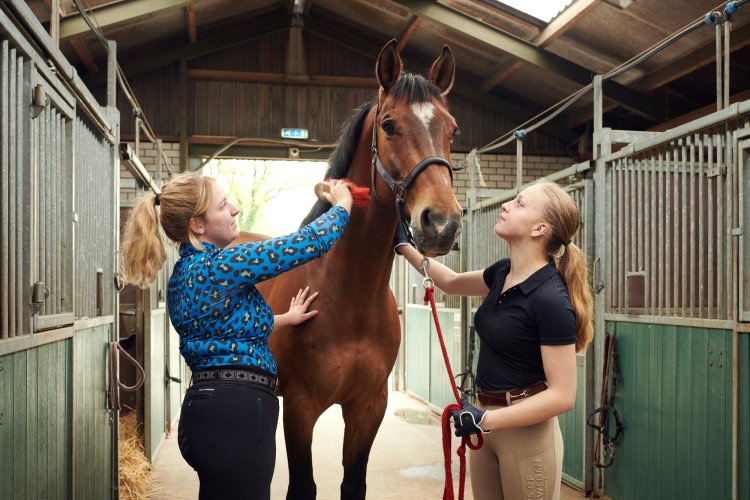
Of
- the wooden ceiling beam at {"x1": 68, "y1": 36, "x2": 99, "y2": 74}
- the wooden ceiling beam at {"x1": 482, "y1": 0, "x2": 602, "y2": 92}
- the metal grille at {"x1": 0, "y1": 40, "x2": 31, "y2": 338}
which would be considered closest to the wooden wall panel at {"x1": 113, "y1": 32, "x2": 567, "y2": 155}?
the wooden ceiling beam at {"x1": 68, "y1": 36, "x2": 99, "y2": 74}

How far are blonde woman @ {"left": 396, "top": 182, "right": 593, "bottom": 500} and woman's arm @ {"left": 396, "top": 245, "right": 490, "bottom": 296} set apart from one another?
23 cm

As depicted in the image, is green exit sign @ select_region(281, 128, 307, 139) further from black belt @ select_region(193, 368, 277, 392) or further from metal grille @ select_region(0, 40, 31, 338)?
black belt @ select_region(193, 368, 277, 392)

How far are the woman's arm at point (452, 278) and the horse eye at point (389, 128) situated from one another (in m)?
0.35

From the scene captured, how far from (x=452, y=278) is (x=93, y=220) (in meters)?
1.38

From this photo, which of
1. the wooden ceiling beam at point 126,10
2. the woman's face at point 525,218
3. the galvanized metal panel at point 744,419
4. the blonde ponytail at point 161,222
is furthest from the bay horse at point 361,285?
the wooden ceiling beam at point 126,10

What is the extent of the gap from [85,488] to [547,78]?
6.80m

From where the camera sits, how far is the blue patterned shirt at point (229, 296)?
1394mm

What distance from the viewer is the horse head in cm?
168

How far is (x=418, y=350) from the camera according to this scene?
22.7 feet

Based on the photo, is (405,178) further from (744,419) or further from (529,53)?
(529,53)

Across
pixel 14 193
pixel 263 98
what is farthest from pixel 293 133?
pixel 14 193

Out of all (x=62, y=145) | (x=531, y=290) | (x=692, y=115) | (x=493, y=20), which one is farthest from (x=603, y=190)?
(x=493, y=20)

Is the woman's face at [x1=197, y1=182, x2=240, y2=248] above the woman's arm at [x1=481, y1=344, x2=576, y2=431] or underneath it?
above

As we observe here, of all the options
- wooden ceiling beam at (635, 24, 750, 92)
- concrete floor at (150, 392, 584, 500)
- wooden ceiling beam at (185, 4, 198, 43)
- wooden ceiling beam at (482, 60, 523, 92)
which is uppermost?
wooden ceiling beam at (185, 4, 198, 43)
